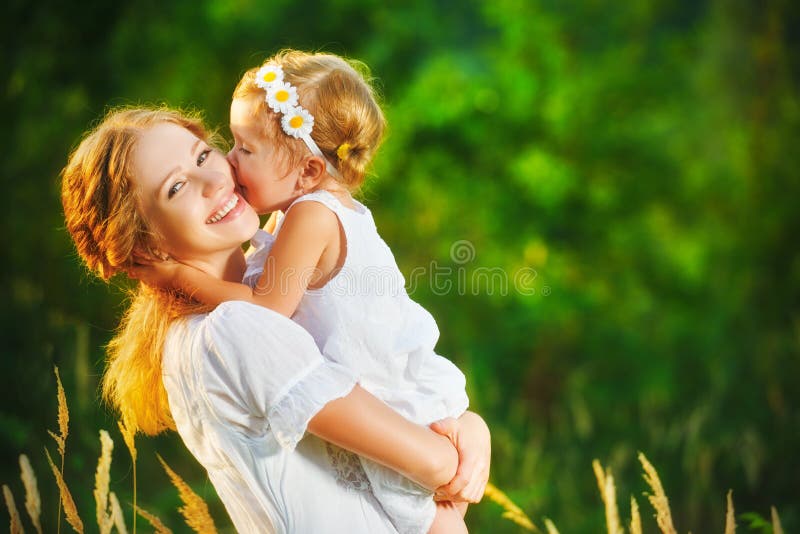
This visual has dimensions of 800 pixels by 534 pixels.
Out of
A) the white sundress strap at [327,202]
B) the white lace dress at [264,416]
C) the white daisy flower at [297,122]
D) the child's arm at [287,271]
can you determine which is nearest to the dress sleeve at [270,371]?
the white lace dress at [264,416]

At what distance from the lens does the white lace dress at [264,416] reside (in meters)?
1.70

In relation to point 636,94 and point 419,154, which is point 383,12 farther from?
point 636,94

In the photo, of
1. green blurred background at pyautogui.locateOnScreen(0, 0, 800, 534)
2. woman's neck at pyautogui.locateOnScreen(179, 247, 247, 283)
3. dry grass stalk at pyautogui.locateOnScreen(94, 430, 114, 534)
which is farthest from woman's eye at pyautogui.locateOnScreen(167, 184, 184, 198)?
green blurred background at pyautogui.locateOnScreen(0, 0, 800, 534)

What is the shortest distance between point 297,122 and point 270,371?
0.77 meters

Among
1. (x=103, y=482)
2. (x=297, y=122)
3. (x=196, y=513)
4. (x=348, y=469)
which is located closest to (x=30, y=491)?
(x=103, y=482)

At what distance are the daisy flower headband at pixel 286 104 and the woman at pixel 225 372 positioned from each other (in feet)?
0.73

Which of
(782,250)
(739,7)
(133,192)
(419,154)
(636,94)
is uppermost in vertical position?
(133,192)

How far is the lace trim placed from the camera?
188cm

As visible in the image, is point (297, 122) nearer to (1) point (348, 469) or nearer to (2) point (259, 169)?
(2) point (259, 169)

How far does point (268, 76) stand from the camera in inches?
87.7

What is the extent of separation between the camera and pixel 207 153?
1986mm

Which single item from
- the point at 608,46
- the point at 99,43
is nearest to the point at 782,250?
the point at 608,46

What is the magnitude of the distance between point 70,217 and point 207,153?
13.3 inches

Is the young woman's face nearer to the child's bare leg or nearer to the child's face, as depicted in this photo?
the child's face
